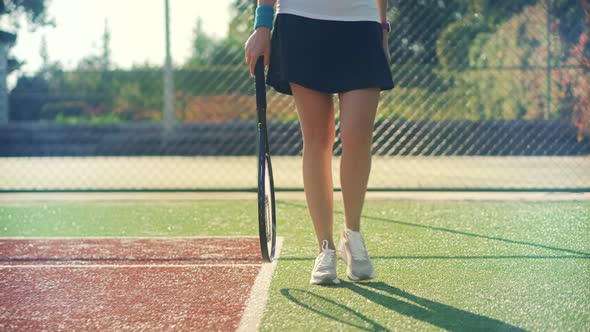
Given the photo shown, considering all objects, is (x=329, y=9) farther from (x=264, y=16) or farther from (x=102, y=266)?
(x=102, y=266)

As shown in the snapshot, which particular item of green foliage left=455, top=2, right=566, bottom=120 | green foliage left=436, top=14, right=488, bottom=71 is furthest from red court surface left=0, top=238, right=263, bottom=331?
green foliage left=455, top=2, right=566, bottom=120

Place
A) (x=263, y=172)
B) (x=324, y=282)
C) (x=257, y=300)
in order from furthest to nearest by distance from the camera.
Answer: (x=263, y=172), (x=324, y=282), (x=257, y=300)

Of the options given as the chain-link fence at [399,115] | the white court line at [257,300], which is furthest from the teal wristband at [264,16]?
the chain-link fence at [399,115]

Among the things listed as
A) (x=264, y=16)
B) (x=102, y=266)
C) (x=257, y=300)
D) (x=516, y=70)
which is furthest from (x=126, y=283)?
(x=516, y=70)

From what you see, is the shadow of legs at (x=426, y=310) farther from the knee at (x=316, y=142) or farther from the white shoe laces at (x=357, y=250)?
the knee at (x=316, y=142)

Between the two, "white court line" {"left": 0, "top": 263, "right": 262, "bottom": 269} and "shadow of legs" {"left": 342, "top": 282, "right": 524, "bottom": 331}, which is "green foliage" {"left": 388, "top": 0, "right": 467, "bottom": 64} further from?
"shadow of legs" {"left": 342, "top": 282, "right": 524, "bottom": 331}

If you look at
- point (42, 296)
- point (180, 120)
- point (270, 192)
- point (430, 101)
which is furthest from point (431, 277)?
point (180, 120)

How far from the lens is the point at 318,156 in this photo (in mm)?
3355

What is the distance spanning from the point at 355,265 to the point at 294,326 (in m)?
0.71

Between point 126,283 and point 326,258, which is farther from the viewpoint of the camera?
point 126,283

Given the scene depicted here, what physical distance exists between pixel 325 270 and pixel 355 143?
1.73 feet

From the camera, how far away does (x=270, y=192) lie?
3.59m

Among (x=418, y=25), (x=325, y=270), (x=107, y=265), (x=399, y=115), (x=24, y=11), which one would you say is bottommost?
(x=107, y=265)

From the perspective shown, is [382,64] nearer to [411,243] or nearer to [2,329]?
[411,243]
